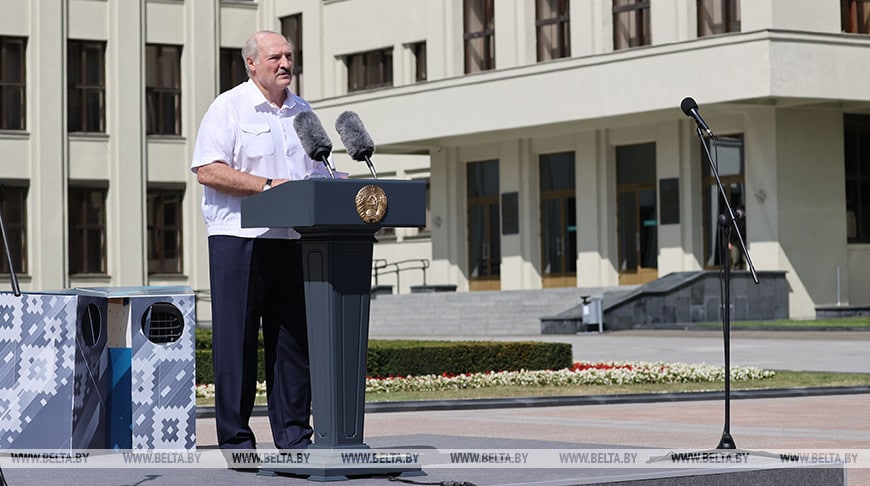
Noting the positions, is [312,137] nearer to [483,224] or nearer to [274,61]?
[274,61]

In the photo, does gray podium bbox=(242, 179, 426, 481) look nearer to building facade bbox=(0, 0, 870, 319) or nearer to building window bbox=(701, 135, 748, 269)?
building facade bbox=(0, 0, 870, 319)

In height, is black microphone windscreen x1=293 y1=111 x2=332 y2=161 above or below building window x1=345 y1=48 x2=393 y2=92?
below

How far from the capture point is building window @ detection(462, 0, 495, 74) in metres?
46.1

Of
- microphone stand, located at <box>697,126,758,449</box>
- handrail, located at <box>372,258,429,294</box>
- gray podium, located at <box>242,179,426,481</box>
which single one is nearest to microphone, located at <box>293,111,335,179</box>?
gray podium, located at <box>242,179,426,481</box>

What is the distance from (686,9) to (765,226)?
5.60m

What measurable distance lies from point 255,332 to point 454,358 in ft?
39.0

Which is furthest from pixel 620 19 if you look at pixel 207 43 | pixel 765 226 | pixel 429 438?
pixel 429 438

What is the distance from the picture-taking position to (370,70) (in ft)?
166

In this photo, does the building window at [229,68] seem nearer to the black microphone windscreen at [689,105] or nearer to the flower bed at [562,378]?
the flower bed at [562,378]

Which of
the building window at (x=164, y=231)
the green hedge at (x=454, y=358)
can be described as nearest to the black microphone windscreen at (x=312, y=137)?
the green hedge at (x=454, y=358)

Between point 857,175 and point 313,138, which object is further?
point 857,175

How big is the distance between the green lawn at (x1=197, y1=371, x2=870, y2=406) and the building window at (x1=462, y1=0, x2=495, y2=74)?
27.6m

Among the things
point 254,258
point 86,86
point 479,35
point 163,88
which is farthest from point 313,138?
point 163,88

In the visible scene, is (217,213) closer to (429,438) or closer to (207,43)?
(429,438)
